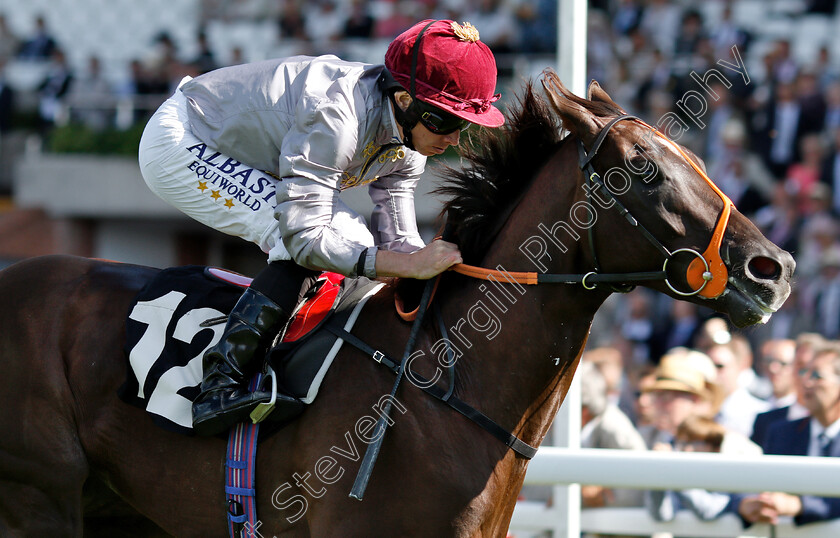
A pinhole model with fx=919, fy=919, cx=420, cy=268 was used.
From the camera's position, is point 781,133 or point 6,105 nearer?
point 781,133

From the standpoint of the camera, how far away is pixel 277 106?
270cm

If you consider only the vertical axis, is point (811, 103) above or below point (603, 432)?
above

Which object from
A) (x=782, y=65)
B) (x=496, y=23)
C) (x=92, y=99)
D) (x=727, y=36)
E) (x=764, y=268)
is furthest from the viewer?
(x=92, y=99)

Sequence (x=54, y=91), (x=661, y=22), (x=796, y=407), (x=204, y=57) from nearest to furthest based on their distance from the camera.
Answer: (x=796, y=407)
(x=661, y=22)
(x=204, y=57)
(x=54, y=91)

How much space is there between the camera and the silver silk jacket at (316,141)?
2490mm

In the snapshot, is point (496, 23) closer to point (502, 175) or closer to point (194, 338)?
point (502, 175)

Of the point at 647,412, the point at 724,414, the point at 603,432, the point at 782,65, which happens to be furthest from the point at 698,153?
the point at 603,432

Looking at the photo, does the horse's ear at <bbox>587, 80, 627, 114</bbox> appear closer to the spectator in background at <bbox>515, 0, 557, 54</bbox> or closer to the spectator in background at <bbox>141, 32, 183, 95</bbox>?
the spectator in background at <bbox>515, 0, 557, 54</bbox>

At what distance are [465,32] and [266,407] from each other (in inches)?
46.2

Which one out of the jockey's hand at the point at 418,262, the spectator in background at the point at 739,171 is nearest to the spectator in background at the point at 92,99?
the spectator in background at the point at 739,171

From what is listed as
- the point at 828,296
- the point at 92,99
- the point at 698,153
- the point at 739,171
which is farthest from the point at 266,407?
the point at 92,99

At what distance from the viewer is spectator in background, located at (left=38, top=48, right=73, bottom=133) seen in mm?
12148

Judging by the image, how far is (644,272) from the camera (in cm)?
241

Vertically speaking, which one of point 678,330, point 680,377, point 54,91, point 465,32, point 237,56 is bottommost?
point 54,91
